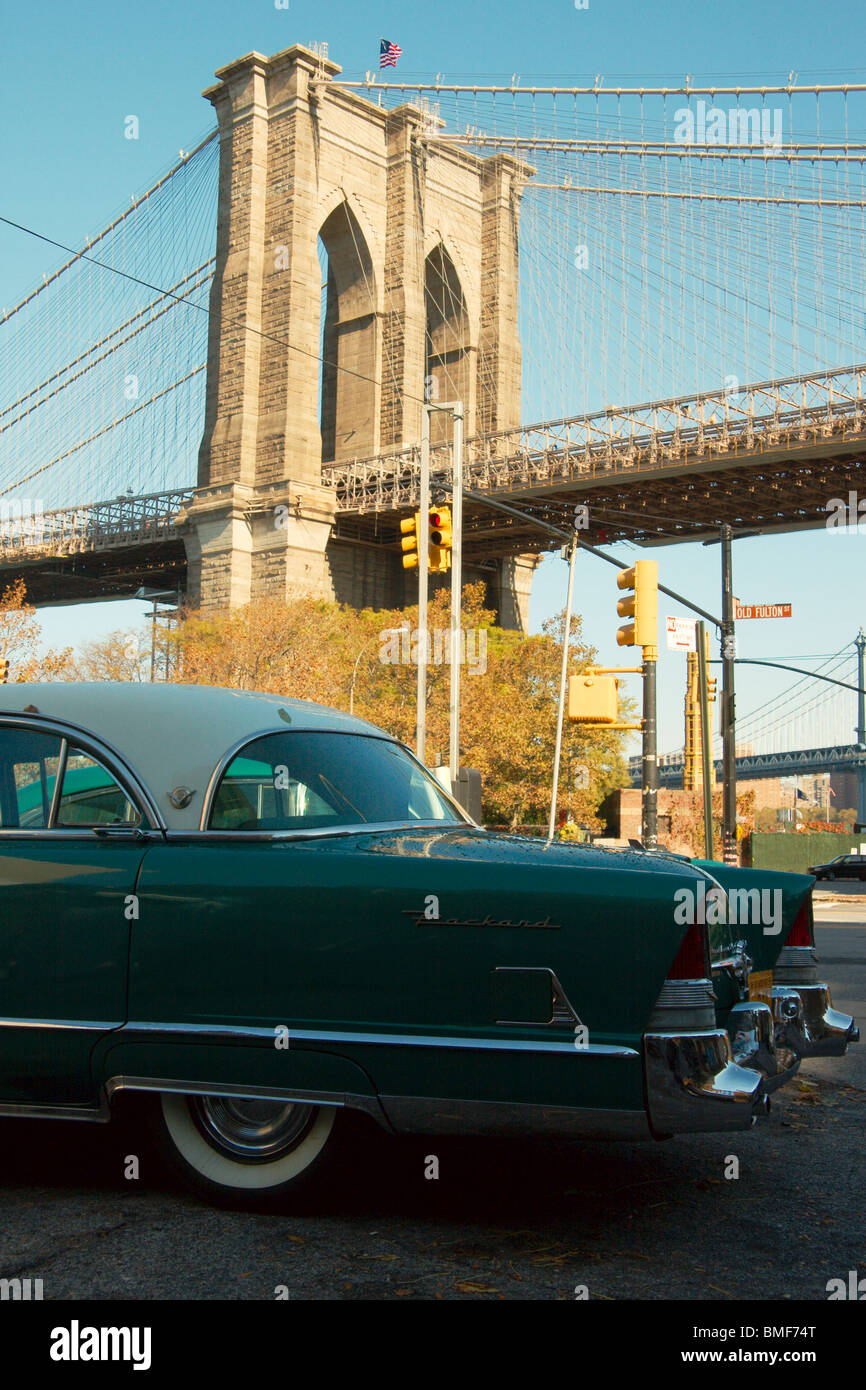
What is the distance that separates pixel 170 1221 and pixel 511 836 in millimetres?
1759

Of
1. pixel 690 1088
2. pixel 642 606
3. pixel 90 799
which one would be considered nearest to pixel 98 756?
pixel 90 799

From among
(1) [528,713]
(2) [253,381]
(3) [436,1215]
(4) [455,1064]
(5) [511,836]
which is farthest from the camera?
(2) [253,381]

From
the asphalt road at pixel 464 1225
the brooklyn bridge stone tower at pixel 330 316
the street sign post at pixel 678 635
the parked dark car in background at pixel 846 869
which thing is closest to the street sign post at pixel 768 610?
the street sign post at pixel 678 635

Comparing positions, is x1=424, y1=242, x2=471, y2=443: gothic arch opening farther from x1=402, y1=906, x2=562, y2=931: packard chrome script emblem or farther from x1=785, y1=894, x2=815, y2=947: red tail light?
x1=402, y1=906, x2=562, y2=931: packard chrome script emblem

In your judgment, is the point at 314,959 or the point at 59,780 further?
the point at 59,780

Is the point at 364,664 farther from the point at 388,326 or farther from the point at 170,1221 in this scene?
the point at 170,1221

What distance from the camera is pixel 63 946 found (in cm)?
415

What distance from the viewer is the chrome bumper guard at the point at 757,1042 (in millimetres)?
4164

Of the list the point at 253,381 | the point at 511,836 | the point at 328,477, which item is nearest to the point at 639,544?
the point at 328,477

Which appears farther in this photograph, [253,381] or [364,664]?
[253,381]

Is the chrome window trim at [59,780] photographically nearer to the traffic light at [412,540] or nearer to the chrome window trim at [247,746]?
the chrome window trim at [247,746]

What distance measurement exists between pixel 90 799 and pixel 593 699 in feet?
29.6

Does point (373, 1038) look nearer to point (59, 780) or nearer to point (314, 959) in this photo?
point (314, 959)

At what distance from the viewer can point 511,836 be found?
15.9 ft
